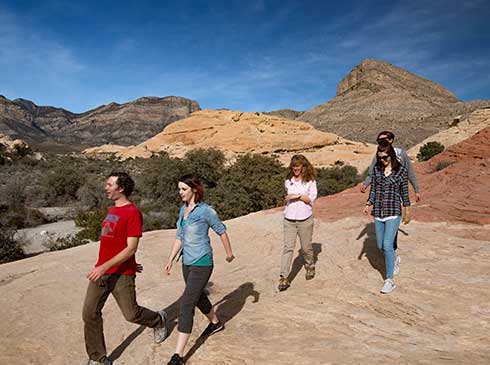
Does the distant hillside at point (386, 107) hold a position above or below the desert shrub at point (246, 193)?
above

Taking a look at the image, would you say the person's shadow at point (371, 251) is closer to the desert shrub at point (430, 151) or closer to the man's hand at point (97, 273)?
the man's hand at point (97, 273)

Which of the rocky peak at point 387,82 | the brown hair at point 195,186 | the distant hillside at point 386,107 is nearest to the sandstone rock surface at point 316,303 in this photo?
the brown hair at point 195,186

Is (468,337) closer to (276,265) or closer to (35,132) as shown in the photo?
(276,265)

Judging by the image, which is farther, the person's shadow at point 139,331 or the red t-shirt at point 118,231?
the person's shadow at point 139,331

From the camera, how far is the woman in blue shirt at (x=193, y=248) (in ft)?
10.4

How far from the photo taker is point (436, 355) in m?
3.05

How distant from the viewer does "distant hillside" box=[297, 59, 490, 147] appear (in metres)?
56.2

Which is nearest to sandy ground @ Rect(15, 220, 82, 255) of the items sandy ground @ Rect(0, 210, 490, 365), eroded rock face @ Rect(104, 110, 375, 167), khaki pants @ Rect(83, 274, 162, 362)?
sandy ground @ Rect(0, 210, 490, 365)

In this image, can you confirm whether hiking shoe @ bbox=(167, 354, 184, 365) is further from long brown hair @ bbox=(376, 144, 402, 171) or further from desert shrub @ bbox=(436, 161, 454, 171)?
desert shrub @ bbox=(436, 161, 454, 171)

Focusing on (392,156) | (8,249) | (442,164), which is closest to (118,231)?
(392,156)

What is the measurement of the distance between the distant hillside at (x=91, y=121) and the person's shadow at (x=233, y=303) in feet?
314

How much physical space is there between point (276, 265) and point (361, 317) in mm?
2561

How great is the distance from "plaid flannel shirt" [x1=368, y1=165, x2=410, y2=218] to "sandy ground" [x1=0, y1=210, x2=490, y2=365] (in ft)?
3.41

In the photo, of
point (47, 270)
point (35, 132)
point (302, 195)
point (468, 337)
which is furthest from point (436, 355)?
point (35, 132)
